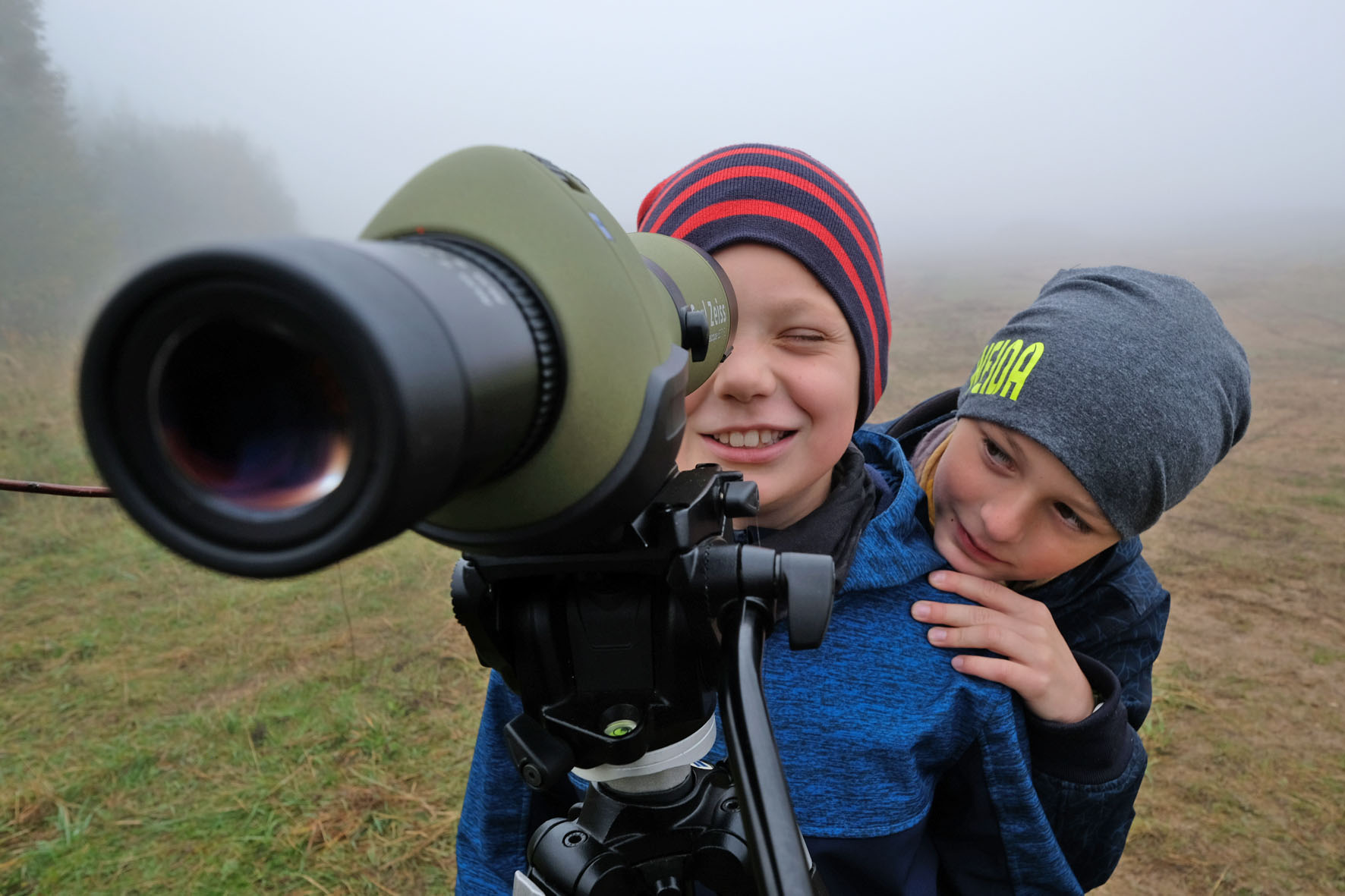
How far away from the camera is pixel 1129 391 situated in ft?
3.17

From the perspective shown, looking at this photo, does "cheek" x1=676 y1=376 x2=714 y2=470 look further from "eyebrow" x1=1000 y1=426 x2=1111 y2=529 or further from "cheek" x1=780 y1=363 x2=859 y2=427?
"eyebrow" x1=1000 y1=426 x2=1111 y2=529

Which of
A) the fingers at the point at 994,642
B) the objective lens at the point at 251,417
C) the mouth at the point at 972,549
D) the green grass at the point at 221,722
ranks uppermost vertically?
the objective lens at the point at 251,417

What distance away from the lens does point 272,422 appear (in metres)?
0.30

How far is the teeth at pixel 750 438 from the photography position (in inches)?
38.0

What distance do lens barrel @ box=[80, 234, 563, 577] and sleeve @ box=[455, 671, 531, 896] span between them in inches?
25.4

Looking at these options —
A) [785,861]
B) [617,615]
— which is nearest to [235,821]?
[617,615]

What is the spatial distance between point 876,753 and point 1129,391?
21.9 inches

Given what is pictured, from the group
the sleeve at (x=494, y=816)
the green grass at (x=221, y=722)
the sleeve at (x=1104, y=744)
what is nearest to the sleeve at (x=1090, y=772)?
the sleeve at (x=1104, y=744)

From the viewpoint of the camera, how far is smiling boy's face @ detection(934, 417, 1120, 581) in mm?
981

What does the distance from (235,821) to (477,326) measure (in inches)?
79.0

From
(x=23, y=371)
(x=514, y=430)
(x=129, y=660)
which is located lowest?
(x=129, y=660)

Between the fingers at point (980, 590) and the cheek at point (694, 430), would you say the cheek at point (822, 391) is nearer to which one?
the cheek at point (694, 430)

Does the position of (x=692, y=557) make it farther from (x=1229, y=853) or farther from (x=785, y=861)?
(x=1229, y=853)

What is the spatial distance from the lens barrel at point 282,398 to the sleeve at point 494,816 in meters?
0.65
